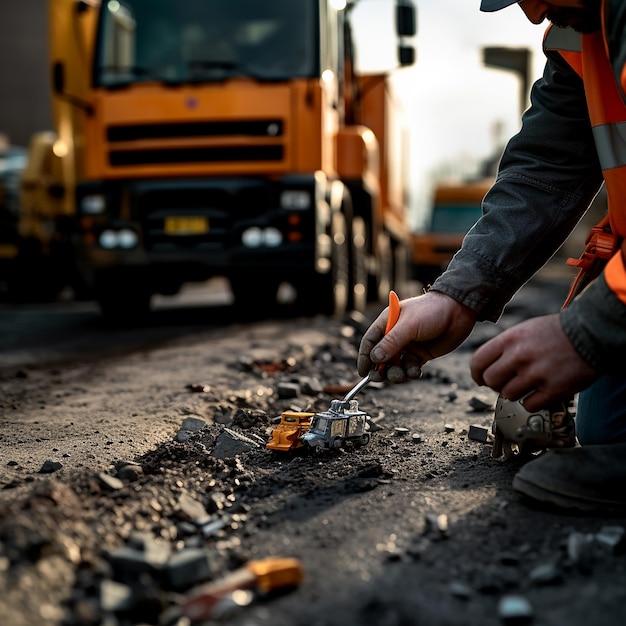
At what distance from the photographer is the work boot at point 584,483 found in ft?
7.12

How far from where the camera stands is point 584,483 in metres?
2.17

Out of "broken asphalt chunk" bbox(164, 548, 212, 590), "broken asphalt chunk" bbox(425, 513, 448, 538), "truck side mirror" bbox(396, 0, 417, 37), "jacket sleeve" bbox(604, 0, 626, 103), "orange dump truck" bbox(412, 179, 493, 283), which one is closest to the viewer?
"broken asphalt chunk" bbox(164, 548, 212, 590)

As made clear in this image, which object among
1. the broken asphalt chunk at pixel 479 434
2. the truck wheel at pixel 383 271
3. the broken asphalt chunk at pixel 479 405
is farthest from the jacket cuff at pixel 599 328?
the truck wheel at pixel 383 271

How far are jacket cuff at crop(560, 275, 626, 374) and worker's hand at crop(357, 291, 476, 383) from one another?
50 cm

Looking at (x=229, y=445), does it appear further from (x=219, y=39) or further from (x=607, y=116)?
(x=219, y=39)

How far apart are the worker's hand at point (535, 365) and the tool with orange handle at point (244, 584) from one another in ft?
2.20

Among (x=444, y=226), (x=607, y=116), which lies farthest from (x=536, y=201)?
(x=444, y=226)

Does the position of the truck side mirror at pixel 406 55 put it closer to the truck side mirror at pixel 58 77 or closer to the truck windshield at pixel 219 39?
the truck windshield at pixel 219 39

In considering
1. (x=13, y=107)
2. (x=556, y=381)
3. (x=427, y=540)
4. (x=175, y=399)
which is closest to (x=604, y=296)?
(x=556, y=381)

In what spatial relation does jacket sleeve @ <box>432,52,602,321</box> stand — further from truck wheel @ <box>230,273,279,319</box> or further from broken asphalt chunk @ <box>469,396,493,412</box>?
truck wheel @ <box>230,273,279,319</box>

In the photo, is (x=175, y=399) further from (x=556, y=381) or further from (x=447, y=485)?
(x=556, y=381)

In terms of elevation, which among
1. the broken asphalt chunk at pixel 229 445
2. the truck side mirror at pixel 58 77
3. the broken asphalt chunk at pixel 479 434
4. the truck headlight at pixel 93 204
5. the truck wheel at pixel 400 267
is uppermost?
the truck side mirror at pixel 58 77

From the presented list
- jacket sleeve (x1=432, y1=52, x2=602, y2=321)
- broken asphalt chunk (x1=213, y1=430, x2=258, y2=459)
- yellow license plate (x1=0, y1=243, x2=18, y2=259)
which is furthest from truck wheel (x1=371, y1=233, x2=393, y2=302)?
jacket sleeve (x1=432, y1=52, x2=602, y2=321)

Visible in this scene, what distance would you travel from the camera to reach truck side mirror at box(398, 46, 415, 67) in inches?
294
